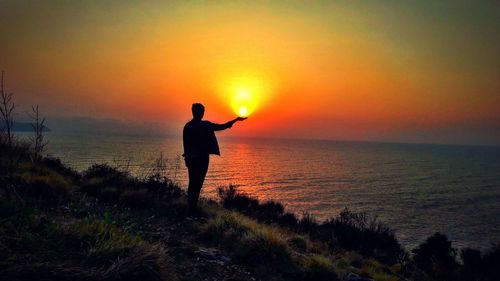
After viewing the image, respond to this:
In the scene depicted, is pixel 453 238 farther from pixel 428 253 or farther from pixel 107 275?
pixel 107 275

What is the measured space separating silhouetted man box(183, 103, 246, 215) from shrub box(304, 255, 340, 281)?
3.54m

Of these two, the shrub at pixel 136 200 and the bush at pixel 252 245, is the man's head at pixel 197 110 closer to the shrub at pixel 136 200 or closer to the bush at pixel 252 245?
the bush at pixel 252 245

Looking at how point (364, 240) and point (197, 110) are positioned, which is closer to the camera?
point (197, 110)

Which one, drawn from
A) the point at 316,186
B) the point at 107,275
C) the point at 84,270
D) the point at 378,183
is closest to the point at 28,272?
the point at 84,270

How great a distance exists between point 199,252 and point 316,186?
134ft

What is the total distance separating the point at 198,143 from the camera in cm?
848

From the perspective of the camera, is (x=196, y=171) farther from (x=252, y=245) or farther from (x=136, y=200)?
(x=252, y=245)

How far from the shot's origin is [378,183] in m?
51.9

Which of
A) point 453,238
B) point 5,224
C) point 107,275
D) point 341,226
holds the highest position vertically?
point 5,224

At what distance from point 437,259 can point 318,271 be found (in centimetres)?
1401

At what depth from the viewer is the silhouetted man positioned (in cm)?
848

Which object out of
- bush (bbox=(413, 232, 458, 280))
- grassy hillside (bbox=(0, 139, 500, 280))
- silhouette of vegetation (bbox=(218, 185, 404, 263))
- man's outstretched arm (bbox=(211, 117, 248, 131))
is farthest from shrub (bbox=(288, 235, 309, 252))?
bush (bbox=(413, 232, 458, 280))

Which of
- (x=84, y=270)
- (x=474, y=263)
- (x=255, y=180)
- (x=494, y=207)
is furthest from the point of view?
(x=255, y=180)

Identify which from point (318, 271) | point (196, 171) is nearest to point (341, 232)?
point (196, 171)
